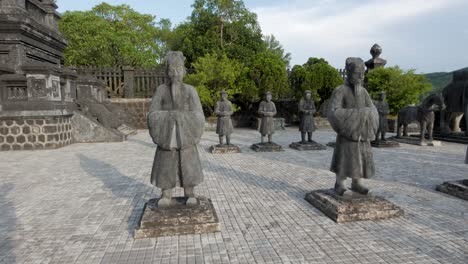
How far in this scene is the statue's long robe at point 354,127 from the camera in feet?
13.5

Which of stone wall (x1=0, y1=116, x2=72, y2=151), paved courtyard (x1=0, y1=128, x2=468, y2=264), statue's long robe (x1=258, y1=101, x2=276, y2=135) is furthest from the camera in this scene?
statue's long robe (x1=258, y1=101, x2=276, y2=135)

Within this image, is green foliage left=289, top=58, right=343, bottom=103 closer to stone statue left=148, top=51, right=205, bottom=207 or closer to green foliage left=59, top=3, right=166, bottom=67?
green foliage left=59, top=3, right=166, bottom=67

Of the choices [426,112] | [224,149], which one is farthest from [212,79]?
[426,112]

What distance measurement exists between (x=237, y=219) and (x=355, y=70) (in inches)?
107

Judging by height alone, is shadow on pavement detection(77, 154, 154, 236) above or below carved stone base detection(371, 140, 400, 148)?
below

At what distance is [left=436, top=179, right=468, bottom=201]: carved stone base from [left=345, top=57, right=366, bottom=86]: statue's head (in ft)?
9.36

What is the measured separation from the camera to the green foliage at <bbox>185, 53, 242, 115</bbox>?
17.2 metres

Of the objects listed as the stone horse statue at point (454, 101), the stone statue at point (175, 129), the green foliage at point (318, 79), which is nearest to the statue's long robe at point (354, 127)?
the stone statue at point (175, 129)

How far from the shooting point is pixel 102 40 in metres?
22.2

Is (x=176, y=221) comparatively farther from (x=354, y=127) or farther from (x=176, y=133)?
(x=354, y=127)

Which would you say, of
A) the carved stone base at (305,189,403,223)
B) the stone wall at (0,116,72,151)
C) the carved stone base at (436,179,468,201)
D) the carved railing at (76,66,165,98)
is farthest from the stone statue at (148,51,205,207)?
the carved railing at (76,66,165,98)

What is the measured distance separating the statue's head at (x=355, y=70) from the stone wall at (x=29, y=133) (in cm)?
1004

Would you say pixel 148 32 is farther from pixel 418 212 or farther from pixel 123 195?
pixel 418 212

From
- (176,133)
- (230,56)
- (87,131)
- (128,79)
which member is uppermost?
(230,56)
